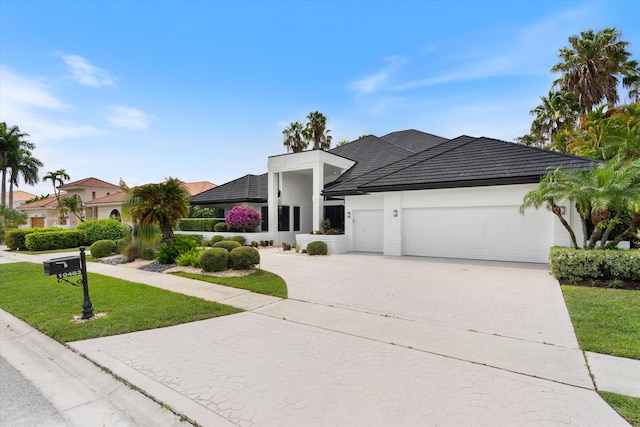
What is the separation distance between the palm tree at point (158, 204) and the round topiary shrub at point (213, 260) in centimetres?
310

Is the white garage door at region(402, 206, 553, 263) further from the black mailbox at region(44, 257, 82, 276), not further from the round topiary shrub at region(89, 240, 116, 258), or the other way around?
the round topiary shrub at region(89, 240, 116, 258)

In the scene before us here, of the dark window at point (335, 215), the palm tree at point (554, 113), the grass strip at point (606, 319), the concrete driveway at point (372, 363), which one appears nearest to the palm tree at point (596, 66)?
the palm tree at point (554, 113)

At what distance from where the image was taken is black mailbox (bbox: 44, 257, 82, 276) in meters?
5.74

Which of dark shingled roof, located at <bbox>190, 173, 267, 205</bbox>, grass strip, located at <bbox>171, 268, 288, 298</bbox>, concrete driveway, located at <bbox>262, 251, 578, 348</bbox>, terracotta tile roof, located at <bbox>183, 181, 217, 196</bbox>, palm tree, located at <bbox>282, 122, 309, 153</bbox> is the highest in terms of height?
palm tree, located at <bbox>282, 122, 309, 153</bbox>

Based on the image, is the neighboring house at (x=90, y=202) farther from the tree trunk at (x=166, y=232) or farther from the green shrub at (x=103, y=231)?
the tree trunk at (x=166, y=232)

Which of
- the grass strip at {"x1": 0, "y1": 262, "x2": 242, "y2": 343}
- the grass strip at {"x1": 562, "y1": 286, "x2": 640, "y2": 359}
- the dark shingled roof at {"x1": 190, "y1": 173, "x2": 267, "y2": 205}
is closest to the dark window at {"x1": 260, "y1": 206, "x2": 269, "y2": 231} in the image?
the dark shingled roof at {"x1": 190, "y1": 173, "x2": 267, "y2": 205}

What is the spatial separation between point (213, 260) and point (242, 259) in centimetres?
95

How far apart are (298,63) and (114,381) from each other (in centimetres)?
1528

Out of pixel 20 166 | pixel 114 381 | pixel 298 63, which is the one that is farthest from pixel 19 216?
pixel 114 381

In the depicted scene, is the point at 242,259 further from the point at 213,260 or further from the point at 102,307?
the point at 102,307

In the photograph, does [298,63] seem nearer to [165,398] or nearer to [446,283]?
[446,283]

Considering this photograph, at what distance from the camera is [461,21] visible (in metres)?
11.3

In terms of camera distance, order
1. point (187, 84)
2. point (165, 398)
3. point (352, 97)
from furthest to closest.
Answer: point (352, 97) → point (187, 84) → point (165, 398)

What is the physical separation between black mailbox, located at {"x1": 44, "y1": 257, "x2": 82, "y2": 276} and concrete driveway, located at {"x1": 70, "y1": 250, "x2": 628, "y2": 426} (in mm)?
1680
